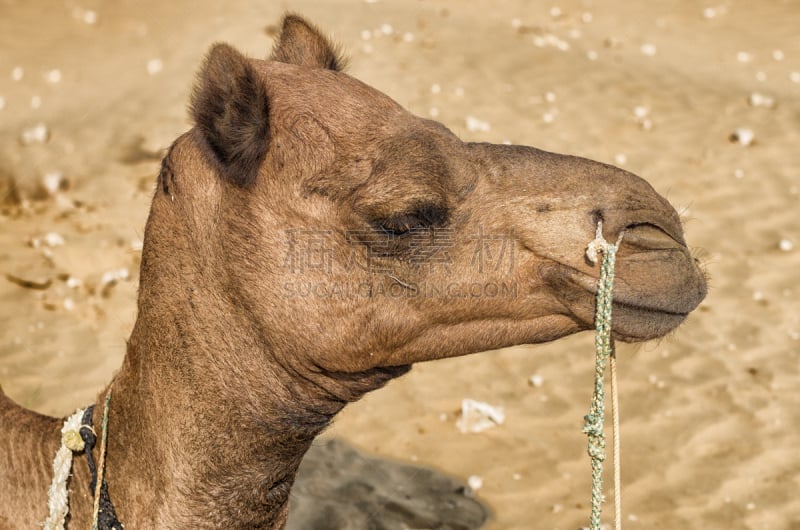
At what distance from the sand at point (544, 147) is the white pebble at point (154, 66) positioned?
29mm

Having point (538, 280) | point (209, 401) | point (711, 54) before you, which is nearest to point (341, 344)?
point (209, 401)

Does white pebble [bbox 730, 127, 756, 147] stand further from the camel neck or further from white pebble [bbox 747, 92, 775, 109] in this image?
the camel neck

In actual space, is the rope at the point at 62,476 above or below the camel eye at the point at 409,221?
below

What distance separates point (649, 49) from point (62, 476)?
9661 mm

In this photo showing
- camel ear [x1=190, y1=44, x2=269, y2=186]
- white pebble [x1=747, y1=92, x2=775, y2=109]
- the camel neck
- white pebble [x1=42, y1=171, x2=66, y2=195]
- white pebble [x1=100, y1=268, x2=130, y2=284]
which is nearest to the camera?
camel ear [x1=190, y1=44, x2=269, y2=186]

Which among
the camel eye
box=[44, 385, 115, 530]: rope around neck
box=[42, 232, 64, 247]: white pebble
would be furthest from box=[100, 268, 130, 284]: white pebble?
the camel eye

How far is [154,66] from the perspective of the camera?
33.0 feet

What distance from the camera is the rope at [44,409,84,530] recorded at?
2760mm

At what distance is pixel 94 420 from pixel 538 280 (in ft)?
4.97

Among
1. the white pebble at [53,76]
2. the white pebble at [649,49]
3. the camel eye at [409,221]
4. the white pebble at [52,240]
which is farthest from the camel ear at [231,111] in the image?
the white pebble at [649,49]

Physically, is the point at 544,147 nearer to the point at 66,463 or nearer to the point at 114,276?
the point at 114,276

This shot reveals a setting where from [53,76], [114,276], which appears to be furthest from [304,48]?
[53,76]

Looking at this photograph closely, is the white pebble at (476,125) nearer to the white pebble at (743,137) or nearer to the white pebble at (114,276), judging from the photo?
the white pebble at (743,137)

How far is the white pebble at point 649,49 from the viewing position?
10719 millimetres
